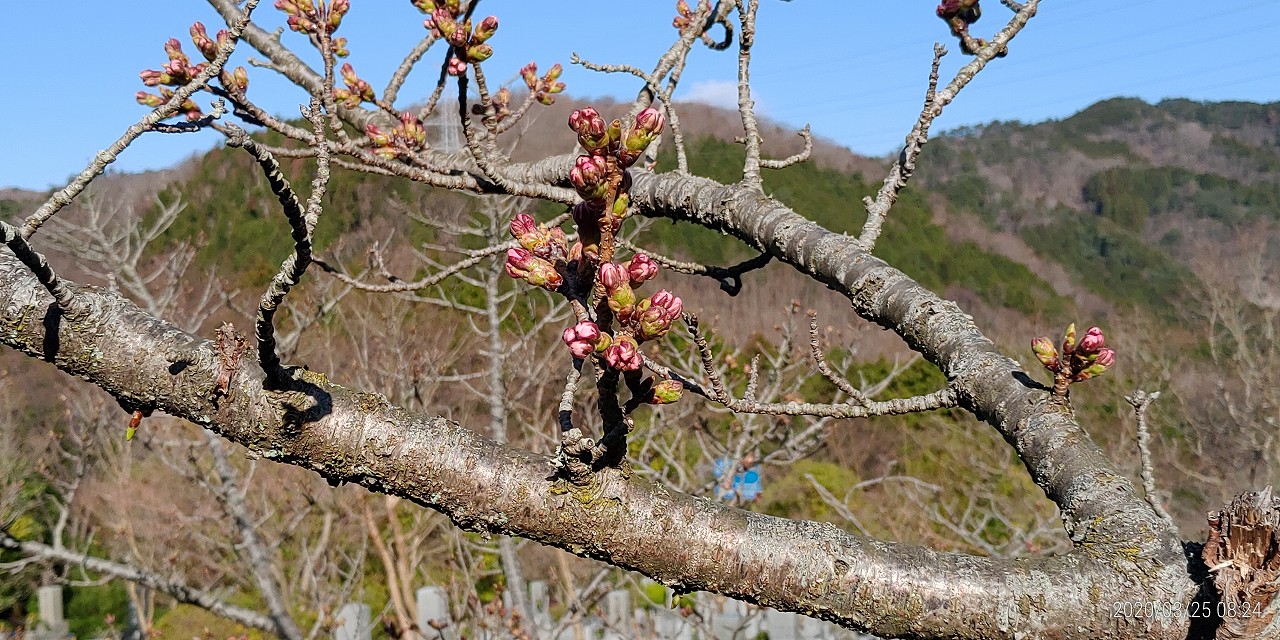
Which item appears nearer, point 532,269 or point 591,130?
point 591,130

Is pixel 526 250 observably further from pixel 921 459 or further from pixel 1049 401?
pixel 921 459

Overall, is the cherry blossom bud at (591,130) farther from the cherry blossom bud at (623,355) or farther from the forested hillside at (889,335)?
the forested hillside at (889,335)

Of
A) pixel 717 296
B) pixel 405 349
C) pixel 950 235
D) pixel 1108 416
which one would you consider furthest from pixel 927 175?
pixel 405 349

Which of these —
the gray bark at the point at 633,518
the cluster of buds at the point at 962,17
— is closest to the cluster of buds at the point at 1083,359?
the gray bark at the point at 633,518

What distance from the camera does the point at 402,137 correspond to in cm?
192

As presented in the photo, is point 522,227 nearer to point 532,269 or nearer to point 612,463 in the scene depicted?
point 532,269

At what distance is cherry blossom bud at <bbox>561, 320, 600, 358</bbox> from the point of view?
79 cm

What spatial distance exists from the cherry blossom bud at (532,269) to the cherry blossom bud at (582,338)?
90 mm

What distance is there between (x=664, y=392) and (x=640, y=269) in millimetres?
160

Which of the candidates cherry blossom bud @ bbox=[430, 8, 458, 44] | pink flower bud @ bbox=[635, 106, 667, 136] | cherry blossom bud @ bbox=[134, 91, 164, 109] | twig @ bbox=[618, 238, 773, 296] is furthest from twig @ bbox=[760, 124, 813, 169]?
cherry blossom bud @ bbox=[134, 91, 164, 109]

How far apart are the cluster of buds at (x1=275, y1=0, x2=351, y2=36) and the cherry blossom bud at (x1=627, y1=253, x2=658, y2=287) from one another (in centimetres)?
129

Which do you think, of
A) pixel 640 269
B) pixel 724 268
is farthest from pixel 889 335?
pixel 640 269

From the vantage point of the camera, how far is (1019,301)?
1554 centimetres

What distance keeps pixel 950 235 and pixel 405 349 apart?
14.7 metres
